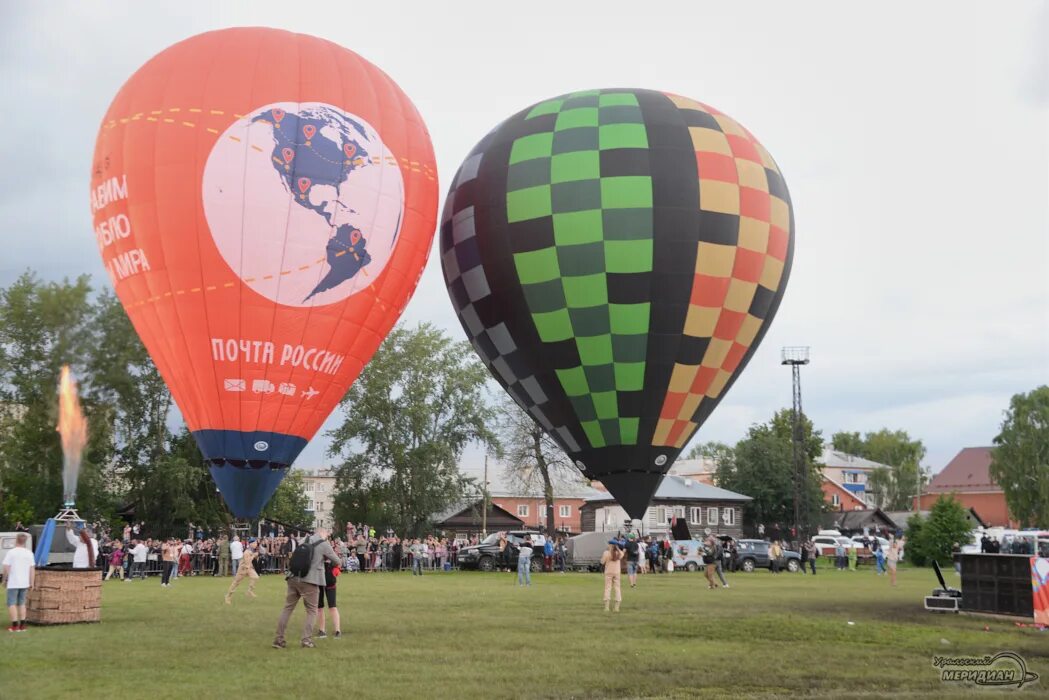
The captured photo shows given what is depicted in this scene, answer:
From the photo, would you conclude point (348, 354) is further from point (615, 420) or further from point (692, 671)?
point (692, 671)

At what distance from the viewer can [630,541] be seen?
28.1m

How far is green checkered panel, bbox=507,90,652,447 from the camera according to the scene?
782 inches

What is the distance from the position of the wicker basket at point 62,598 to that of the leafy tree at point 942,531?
32.6 metres

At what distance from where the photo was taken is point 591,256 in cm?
1989

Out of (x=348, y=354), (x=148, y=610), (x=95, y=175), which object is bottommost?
(x=148, y=610)

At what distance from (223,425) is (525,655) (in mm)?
8760

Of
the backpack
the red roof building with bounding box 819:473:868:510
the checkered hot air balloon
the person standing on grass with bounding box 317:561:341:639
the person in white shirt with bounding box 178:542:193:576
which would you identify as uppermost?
the checkered hot air balloon

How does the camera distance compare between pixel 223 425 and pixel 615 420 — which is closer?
pixel 223 425

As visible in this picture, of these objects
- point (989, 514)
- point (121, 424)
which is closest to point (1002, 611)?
point (121, 424)

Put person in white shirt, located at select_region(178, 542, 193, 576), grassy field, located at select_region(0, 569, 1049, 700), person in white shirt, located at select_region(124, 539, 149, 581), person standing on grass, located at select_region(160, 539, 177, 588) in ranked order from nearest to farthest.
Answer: grassy field, located at select_region(0, 569, 1049, 700) < person standing on grass, located at select_region(160, 539, 177, 588) < person in white shirt, located at select_region(124, 539, 149, 581) < person in white shirt, located at select_region(178, 542, 193, 576)

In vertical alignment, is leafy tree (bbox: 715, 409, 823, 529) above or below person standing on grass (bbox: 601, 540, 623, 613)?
above

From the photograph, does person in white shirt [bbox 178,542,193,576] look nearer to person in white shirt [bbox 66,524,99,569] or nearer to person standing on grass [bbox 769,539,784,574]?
person in white shirt [bbox 66,524,99,569]

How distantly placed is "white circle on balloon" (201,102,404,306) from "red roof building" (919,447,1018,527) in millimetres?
81971

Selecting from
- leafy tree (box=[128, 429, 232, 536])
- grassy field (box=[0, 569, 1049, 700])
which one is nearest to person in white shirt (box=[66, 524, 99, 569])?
grassy field (box=[0, 569, 1049, 700])
